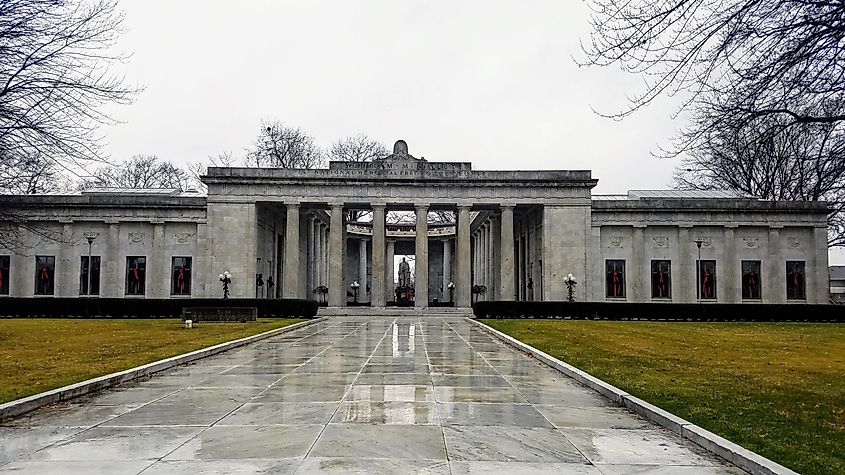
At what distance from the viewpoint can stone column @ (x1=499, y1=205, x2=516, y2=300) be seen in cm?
5838

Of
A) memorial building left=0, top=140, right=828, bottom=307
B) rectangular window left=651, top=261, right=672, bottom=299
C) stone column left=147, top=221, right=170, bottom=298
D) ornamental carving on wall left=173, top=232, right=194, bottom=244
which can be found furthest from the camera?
ornamental carving on wall left=173, top=232, right=194, bottom=244

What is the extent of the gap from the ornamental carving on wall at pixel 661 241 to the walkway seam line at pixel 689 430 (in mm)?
45909

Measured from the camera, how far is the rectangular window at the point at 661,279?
59906 mm

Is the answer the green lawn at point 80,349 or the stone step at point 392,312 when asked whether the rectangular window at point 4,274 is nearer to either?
the stone step at point 392,312

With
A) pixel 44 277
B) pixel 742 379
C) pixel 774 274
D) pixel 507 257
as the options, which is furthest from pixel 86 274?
pixel 742 379

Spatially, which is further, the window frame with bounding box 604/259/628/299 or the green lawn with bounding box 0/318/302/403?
the window frame with bounding box 604/259/628/299

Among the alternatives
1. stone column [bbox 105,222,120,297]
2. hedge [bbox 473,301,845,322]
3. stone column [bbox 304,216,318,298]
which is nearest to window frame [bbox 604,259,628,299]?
hedge [bbox 473,301,845,322]

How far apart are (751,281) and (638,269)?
9.03m

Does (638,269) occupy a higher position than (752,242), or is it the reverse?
(752,242)

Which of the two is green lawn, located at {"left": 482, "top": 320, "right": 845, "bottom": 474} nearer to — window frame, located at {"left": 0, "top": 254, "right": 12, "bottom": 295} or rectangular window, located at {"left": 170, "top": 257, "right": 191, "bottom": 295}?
rectangular window, located at {"left": 170, "top": 257, "right": 191, "bottom": 295}

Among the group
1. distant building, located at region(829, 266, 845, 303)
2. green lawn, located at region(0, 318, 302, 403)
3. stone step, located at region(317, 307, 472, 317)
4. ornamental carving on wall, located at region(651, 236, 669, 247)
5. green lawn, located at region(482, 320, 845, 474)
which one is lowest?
green lawn, located at region(482, 320, 845, 474)

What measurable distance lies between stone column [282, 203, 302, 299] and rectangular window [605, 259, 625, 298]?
25.1 meters

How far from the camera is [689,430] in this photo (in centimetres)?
976

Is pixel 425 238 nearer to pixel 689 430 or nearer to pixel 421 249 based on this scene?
pixel 421 249
